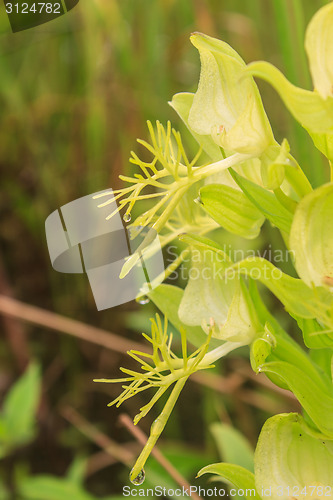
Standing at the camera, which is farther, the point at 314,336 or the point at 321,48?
the point at 314,336

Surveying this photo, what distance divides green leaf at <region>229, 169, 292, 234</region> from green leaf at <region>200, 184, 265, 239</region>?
0.09 ft

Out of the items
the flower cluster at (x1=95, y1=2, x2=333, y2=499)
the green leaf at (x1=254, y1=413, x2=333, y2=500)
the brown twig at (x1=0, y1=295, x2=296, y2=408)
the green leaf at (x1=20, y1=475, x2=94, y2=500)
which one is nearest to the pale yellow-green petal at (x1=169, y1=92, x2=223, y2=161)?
the flower cluster at (x1=95, y1=2, x2=333, y2=499)

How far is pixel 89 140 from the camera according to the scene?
1467 mm

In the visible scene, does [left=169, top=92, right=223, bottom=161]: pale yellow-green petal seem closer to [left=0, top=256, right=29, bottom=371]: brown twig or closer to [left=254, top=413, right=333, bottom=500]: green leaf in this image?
[left=254, top=413, right=333, bottom=500]: green leaf

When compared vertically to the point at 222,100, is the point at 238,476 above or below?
below

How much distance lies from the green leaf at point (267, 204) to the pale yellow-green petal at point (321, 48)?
0.11m

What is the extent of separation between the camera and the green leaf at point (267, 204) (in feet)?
1.71

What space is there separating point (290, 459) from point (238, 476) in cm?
6

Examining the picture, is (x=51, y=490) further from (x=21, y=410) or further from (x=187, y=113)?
(x=187, y=113)
